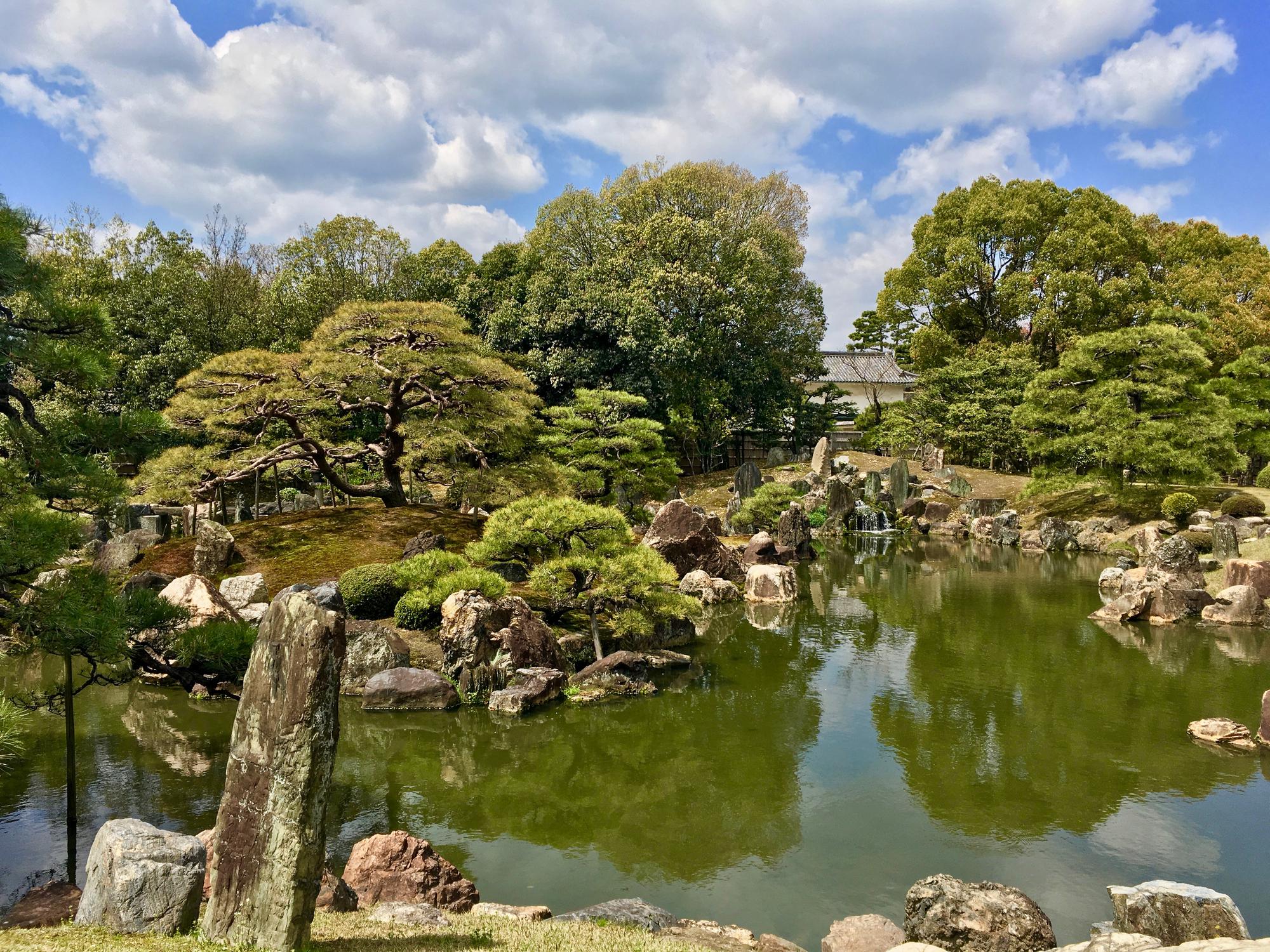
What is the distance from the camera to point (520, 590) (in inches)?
626

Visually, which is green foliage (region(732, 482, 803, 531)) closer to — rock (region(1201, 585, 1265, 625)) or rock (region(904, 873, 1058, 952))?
rock (region(1201, 585, 1265, 625))

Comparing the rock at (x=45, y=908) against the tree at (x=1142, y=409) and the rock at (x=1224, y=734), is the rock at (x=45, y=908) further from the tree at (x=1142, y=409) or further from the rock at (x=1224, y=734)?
the tree at (x=1142, y=409)

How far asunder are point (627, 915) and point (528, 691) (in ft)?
19.3

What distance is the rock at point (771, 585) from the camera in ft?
68.2

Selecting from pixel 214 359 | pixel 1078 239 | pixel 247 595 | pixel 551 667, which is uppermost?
pixel 1078 239

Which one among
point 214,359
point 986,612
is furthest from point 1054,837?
point 214,359

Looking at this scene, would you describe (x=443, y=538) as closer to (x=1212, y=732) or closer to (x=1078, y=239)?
(x=1212, y=732)

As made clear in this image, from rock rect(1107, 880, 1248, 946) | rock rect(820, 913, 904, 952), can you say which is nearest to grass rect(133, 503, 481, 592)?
rock rect(820, 913, 904, 952)

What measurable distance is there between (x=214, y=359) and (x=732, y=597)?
43.6ft

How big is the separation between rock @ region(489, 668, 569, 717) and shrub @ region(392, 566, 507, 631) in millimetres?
1650

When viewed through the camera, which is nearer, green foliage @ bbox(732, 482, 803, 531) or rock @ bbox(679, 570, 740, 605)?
rock @ bbox(679, 570, 740, 605)

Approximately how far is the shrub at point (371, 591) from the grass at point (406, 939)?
29.3 feet

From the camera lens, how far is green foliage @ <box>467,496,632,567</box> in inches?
559

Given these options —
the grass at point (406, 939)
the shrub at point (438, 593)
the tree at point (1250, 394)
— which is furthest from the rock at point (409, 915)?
the tree at point (1250, 394)
